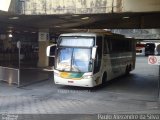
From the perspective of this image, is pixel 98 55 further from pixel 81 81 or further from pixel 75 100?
pixel 75 100

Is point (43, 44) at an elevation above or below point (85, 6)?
below

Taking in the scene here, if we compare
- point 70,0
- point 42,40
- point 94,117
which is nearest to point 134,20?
point 42,40

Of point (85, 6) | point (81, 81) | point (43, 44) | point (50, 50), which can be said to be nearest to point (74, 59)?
point (81, 81)

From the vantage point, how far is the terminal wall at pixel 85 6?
681 inches

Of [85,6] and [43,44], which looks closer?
[85,6]

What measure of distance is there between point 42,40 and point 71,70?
47.5ft

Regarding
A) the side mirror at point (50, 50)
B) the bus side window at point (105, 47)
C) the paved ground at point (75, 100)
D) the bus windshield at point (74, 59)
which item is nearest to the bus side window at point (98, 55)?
the bus windshield at point (74, 59)

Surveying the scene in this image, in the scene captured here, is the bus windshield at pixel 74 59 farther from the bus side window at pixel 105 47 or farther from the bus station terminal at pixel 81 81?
the bus side window at pixel 105 47

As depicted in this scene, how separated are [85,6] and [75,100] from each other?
541 centimetres

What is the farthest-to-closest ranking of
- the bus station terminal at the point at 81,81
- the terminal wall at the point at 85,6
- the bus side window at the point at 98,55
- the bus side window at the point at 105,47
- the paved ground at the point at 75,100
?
the bus side window at the point at 105,47 → the bus side window at the point at 98,55 → the terminal wall at the point at 85,6 → the bus station terminal at the point at 81,81 → the paved ground at the point at 75,100

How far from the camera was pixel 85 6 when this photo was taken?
18656 millimetres

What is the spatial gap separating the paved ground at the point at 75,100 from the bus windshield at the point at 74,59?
1110 mm

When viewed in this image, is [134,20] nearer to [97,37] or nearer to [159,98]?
[97,37]

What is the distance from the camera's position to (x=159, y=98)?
16.4 meters
